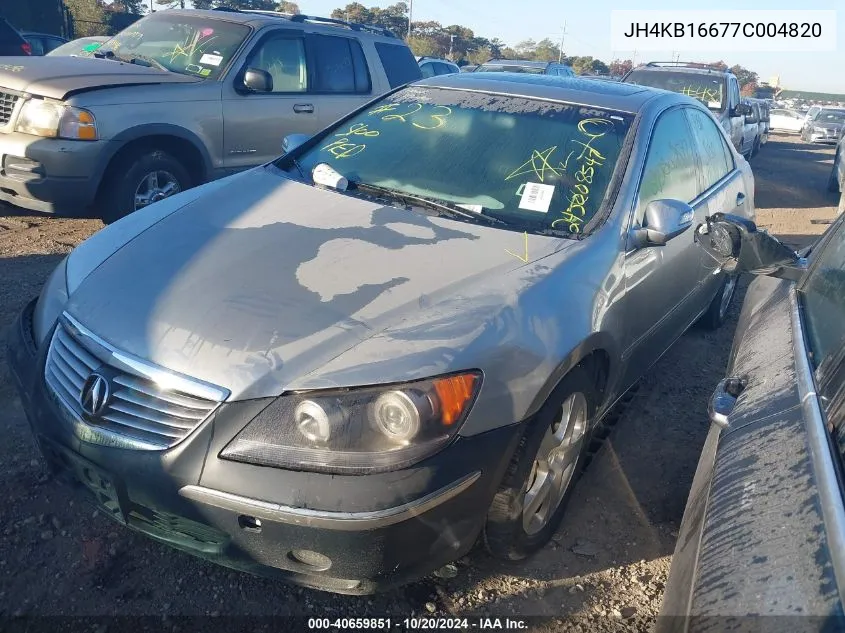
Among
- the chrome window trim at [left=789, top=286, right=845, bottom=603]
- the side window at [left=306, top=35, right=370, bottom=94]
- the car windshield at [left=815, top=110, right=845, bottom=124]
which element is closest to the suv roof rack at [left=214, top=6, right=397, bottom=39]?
the side window at [left=306, top=35, right=370, bottom=94]

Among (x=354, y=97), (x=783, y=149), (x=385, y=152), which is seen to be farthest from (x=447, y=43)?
(x=385, y=152)

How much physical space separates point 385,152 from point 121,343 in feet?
5.58

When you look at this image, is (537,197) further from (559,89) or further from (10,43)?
(10,43)

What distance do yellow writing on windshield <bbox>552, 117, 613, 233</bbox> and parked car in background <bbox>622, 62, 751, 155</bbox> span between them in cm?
763

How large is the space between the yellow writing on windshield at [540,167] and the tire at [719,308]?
7.18 feet

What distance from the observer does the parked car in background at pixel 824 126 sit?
22875 mm

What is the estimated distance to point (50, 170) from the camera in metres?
4.87

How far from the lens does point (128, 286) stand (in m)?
2.31

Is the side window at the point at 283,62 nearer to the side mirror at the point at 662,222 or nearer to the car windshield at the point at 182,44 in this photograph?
the car windshield at the point at 182,44

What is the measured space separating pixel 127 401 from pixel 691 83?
Answer: 34.1 feet

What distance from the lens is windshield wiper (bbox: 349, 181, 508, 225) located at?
2.89m

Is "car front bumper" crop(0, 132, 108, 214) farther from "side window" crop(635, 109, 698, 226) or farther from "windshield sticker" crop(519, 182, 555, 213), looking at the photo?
"side window" crop(635, 109, 698, 226)

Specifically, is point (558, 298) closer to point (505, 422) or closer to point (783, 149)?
point (505, 422)

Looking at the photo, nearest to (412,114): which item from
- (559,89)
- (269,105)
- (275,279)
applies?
(559,89)
